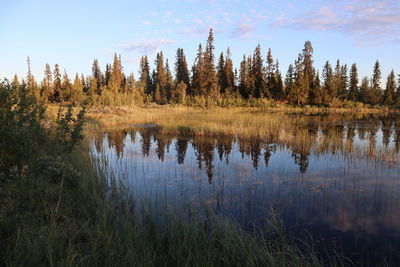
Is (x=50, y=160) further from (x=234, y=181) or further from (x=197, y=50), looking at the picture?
(x=197, y=50)

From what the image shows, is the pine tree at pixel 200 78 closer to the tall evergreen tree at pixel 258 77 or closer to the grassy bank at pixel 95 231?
the tall evergreen tree at pixel 258 77

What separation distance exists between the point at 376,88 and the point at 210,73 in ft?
154

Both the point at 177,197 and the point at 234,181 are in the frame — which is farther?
the point at 234,181

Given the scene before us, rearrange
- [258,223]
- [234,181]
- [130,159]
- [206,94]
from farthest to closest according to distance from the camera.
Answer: [206,94]
[130,159]
[234,181]
[258,223]

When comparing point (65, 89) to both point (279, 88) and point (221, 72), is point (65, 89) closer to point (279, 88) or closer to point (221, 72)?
point (221, 72)

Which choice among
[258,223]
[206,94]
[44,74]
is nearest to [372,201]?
[258,223]

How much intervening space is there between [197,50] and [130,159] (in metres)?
56.0

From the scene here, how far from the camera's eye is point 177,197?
7770 mm

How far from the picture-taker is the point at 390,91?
208 feet

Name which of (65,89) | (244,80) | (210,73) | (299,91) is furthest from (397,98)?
(65,89)

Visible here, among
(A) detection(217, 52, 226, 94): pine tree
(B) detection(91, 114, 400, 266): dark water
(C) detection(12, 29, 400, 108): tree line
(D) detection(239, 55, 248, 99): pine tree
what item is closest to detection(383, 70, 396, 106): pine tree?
(C) detection(12, 29, 400, 108): tree line

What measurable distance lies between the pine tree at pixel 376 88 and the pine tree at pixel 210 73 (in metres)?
39.4

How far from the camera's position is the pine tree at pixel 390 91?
62.1 meters

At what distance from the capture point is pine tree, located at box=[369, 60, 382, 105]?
63844 mm
